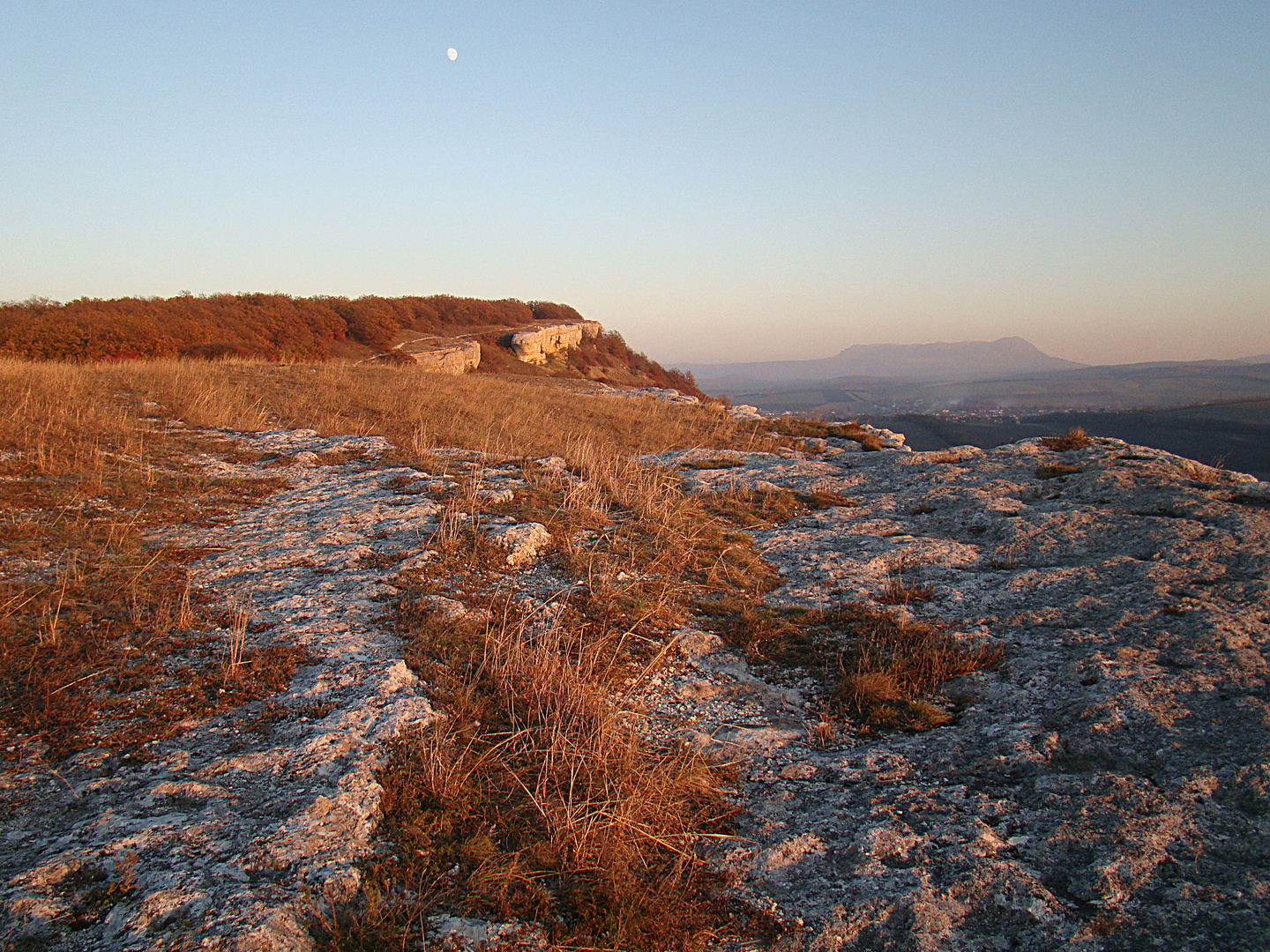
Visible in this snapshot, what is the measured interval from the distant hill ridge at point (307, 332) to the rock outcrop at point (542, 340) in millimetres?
90

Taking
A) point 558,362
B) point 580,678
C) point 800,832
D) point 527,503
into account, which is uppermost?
point 558,362

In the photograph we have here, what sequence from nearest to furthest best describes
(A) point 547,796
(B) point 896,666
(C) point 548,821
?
(C) point 548,821 < (A) point 547,796 < (B) point 896,666

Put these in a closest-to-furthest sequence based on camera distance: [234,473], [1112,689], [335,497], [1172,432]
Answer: [1112,689]
[335,497]
[234,473]
[1172,432]

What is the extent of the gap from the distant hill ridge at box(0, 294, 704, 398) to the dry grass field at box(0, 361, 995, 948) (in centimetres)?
1108

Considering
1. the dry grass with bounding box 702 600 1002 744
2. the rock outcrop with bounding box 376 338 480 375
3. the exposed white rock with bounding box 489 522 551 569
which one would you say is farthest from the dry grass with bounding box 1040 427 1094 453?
the rock outcrop with bounding box 376 338 480 375

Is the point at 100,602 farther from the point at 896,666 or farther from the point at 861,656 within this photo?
the point at 896,666

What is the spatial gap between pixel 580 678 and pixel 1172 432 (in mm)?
18883

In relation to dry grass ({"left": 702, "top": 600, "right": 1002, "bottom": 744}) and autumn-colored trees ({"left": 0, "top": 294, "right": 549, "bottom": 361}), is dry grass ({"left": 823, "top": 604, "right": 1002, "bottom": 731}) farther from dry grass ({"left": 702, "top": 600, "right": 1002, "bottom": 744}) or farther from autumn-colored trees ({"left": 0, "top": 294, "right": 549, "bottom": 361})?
autumn-colored trees ({"left": 0, "top": 294, "right": 549, "bottom": 361})

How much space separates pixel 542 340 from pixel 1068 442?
25824 millimetres

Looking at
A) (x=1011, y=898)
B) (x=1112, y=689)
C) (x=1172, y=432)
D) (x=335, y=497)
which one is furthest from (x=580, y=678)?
(x=1172, y=432)

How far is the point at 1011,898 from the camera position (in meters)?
2.13

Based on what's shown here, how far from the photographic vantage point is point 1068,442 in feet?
29.6

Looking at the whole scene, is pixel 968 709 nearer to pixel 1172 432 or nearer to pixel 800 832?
pixel 800 832

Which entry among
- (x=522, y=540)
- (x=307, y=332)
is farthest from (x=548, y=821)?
(x=307, y=332)
